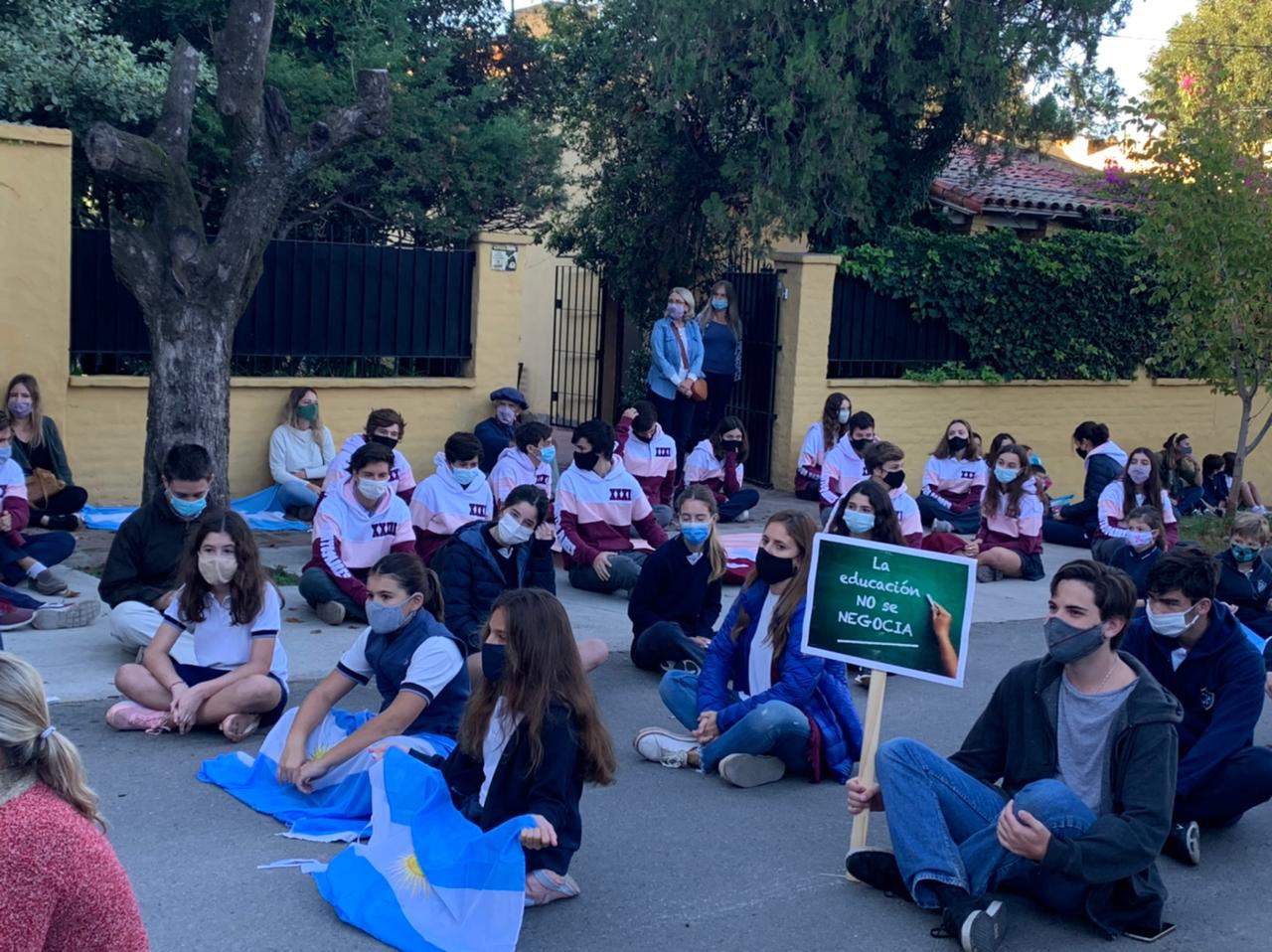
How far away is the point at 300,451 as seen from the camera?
539 inches

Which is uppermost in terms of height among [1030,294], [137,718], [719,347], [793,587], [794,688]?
[1030,294]

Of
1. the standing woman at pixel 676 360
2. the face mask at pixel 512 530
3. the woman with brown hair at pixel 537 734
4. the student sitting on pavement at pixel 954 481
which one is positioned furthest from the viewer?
the standing woman at pixel 676 360

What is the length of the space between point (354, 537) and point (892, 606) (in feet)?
16.2

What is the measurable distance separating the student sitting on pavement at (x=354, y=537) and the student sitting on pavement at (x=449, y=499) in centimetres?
51

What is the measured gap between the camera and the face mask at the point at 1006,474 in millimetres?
12672

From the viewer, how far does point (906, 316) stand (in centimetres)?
1788

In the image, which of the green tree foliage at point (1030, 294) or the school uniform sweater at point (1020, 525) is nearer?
the school uniform sweater at point (1020, 525)

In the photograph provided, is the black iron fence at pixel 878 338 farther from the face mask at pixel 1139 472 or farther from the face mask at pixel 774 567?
the face mask at pixel 774 567

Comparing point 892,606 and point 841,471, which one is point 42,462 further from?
point 892,606

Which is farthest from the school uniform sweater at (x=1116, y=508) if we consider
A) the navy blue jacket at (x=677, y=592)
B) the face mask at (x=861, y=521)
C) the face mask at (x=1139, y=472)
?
the navy blue jacket at (x=677, y=592)

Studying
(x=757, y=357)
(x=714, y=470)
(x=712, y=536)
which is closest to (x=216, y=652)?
(x=712, y=536)

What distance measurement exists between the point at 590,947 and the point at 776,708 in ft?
6.18

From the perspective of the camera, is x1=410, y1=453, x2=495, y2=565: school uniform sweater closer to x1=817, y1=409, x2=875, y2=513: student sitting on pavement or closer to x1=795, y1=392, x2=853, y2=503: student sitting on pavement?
x1=817, y1=409, x2=875, y2=513: student sitting on pavement

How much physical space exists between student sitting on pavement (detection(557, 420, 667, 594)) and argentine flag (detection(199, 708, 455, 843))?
455 cm
